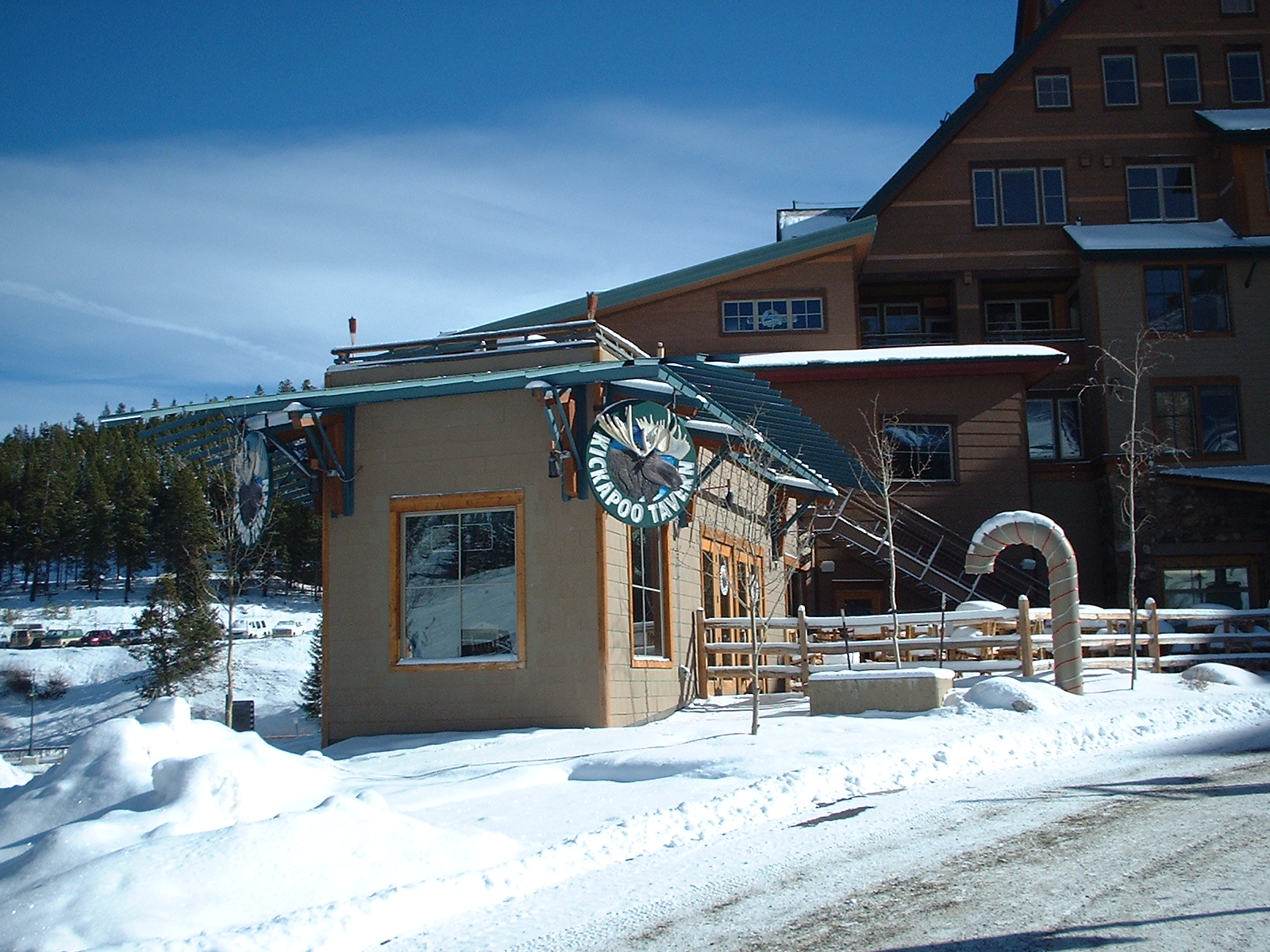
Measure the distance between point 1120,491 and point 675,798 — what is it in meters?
21.2

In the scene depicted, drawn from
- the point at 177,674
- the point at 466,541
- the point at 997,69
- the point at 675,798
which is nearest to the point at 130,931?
the point at 675,798

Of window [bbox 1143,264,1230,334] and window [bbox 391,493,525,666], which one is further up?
window [bbox 1143,264,1230,334]

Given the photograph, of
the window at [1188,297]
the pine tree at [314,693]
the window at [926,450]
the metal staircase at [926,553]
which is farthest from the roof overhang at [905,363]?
the pine tree at [314,693]

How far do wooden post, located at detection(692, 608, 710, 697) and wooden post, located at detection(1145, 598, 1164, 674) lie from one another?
25.1 feet

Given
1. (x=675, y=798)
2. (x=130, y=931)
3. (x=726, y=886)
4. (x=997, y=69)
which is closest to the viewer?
(x=130, y=931)

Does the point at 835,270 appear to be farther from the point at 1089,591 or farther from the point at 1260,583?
the point at 1260,583

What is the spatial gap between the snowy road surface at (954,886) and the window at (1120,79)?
25.5 m

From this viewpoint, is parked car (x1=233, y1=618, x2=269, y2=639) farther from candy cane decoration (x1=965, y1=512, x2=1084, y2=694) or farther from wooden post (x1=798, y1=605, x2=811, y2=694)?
candy cane decoration (x1=965, y1=512, x2=1084, y2=694)

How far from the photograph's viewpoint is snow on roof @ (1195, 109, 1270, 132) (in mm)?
28547

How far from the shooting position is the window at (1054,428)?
2916cm

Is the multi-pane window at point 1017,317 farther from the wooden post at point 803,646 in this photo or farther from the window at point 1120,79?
the wooden post at point 803,646

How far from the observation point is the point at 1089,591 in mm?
27938

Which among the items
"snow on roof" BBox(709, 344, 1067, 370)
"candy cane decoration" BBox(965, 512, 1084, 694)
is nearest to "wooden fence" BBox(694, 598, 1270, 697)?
"candy cane decoration" BBox(965, 512, 1084, 694)

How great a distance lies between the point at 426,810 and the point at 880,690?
6.29 metres
